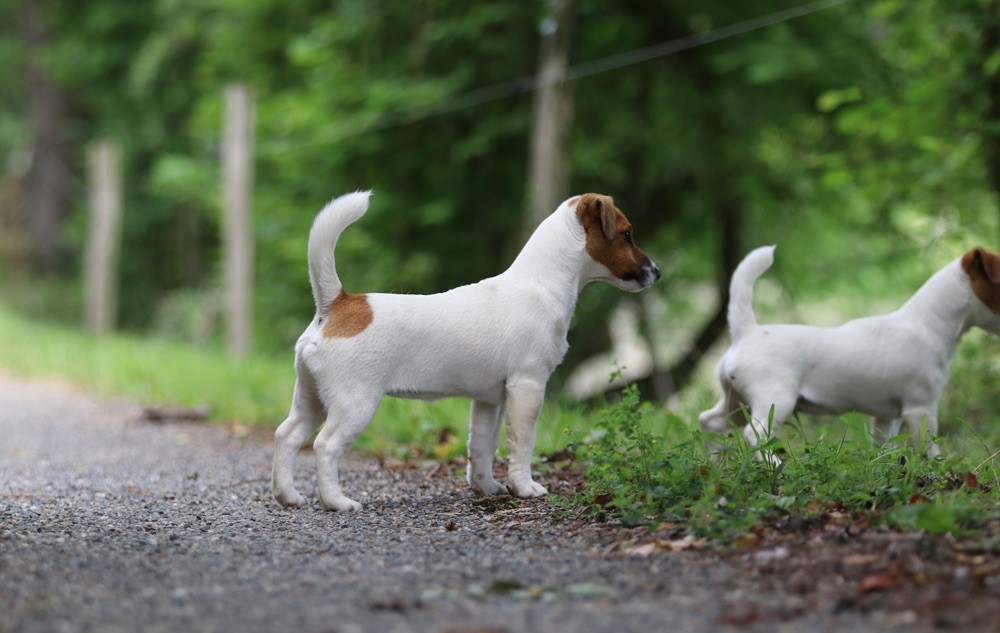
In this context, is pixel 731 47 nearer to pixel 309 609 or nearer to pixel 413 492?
pixel 413 492

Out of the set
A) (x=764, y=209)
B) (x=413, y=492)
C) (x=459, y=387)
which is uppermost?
(x=764, y=209)

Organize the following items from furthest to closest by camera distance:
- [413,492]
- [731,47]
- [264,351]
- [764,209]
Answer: [264,351] < [764,209] < [731,47] < [413,492]

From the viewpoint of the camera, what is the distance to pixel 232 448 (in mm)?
7953

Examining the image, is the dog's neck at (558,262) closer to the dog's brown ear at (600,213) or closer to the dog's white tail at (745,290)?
the dog's brown ear at (600,213)

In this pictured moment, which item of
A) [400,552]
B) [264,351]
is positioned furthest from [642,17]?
[400,552]

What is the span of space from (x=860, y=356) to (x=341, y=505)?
2.77 meters

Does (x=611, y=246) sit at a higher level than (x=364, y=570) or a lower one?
higher

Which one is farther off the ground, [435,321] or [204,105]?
[204,105]

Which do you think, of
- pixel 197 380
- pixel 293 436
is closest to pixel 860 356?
pixel 293 436

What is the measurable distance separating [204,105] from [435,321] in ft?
42.6

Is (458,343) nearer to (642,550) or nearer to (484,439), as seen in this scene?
(484,439)

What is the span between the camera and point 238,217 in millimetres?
13828

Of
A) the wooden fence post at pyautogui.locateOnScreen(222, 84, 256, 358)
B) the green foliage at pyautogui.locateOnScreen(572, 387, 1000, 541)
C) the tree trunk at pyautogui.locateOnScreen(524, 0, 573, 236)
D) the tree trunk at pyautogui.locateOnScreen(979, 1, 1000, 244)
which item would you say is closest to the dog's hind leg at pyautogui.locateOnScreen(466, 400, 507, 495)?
the green foliage at pyautogui.locateOnScreen(572, 387, 1000, 541)

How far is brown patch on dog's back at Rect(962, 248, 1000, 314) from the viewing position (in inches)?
238
